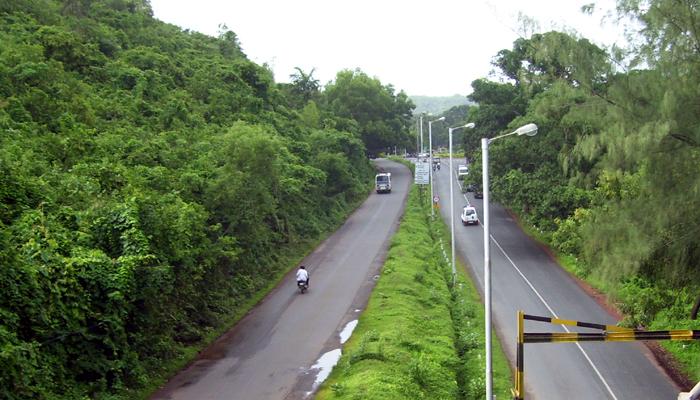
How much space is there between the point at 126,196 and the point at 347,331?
340 inches

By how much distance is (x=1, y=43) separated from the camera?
1025 inches

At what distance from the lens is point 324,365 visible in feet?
58.0

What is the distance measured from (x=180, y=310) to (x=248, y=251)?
787cm

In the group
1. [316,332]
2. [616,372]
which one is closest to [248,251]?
[316,332]

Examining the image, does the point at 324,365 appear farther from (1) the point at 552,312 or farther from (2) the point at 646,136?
(1) the point at 552,312

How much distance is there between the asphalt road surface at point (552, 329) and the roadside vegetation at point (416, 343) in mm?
1232

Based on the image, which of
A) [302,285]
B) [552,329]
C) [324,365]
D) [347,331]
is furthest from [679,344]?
[302,285]

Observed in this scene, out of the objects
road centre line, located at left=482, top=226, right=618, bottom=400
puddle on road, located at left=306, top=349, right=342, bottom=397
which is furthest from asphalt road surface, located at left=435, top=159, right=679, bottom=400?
puddle on road, located at left=306, top=349, right=342, bottom=397

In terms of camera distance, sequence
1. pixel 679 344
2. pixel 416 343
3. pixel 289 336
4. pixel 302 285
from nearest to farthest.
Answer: pixel 416 343
pixel 289 336
pixel 679 344
pixel 302 285

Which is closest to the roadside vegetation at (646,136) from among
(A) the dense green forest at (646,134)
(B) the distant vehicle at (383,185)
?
(A) the dense green forest at (646,134)

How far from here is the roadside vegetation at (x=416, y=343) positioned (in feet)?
50.9

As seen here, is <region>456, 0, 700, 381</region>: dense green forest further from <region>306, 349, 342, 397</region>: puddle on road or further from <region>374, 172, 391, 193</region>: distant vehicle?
<region>374, 172, 391, 193</region>: distant vehicle

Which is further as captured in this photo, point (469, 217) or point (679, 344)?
point (469, 217)

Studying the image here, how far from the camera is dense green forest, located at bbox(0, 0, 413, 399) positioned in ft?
42.9
